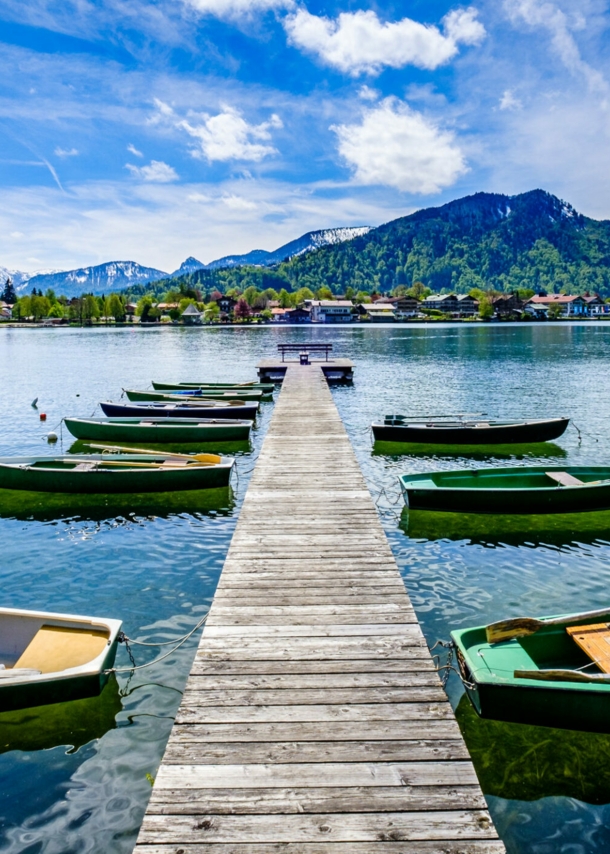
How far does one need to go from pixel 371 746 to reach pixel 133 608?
7.16m

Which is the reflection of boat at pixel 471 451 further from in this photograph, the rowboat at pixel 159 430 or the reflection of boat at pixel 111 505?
the reflection of boat at pixel 111 505

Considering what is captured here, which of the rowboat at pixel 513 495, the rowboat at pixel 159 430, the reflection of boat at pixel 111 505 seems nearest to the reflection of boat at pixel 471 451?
the rowboat at pixel 159 430

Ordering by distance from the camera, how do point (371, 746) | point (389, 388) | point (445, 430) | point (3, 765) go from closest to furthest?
→ point (371, 746) < point (3, 765) < point (445, 430) < point (389, 388)

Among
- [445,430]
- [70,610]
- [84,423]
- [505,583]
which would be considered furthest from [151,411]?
[505,583]

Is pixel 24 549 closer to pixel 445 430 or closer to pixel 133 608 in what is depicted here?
pixel 133 608

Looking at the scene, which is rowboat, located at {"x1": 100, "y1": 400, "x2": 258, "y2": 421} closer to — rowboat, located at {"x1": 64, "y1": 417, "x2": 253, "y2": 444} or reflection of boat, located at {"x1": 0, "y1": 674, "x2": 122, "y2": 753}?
rowboat, located at {"x1": 64, "y1": 417, "x2": 253, "y2": 444}

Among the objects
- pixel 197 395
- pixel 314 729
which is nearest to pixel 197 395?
pixel 197 395

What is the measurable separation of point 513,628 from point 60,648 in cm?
669

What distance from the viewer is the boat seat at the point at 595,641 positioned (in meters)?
7.98

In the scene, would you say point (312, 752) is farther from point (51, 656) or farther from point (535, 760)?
point (51, 656)

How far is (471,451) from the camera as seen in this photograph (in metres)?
25.8

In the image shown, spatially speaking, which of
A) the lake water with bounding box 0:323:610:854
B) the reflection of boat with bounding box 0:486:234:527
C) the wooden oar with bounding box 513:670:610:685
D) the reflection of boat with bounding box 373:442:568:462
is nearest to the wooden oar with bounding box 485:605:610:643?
the wooden oar with bounding box 513:670:610:685

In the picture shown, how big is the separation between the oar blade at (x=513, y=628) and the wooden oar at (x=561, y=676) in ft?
3.30

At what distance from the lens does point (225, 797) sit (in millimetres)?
5262
